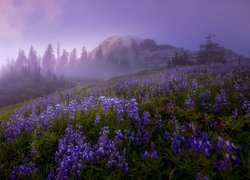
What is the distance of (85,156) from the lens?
2746 millimetres

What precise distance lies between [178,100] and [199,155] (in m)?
3.23

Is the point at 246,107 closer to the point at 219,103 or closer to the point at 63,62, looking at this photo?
the point at 219,103

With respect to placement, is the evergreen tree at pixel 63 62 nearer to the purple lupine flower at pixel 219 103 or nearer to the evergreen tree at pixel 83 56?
the evergreen tree at pixel 83 56

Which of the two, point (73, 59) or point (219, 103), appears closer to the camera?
point (219, 103)

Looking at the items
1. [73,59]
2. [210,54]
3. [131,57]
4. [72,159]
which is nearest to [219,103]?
[72,159]

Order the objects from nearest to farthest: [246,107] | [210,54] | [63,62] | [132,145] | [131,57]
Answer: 1. [132,145]
2. [246,107]
3. [210,54]
4. [63,62]
5. [131,57]

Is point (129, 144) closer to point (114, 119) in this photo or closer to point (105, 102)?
point (114, 119)

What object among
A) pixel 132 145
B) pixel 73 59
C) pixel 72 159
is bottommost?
pixel 132 145

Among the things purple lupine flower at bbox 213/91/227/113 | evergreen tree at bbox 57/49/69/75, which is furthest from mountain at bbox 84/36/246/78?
purple lupine flower at bbox 213/91/227/113

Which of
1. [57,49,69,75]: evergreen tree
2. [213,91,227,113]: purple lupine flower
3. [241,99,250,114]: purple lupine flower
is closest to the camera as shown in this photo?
[241,99,250,114]: purple lupine flower

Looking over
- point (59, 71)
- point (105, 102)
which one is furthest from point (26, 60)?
point (105, 102)

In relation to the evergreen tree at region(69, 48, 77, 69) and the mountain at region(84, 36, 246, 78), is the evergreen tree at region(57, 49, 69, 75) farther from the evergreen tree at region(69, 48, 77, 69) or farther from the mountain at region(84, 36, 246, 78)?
the mountain at region(84, 36, 246, 78)

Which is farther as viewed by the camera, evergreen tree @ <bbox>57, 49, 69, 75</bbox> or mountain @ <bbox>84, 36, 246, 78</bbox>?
evergreen tree @ <bbox>57, 49, 69, 75</bbox>

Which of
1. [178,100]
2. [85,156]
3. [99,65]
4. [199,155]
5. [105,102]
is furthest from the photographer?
[99,65]
